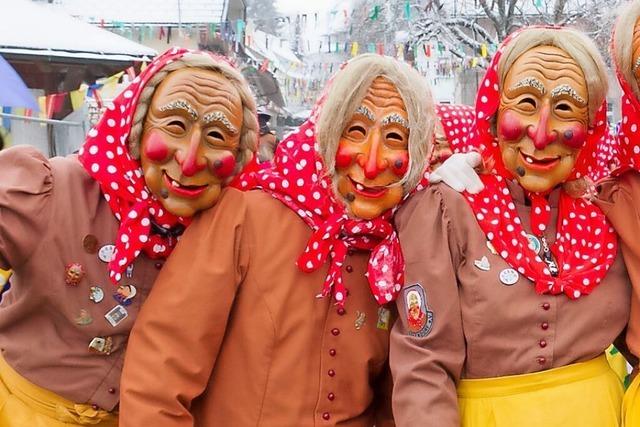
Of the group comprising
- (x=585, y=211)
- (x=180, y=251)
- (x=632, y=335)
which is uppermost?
(x=585, y=211)

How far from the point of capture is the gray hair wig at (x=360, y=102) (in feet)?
7.19

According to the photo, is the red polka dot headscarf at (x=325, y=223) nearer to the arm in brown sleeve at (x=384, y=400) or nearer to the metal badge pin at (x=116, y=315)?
the arm in brown sleeve at (x=384, y=400)

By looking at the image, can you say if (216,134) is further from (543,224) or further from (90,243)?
(543,224)

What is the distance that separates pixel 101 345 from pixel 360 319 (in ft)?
2.52

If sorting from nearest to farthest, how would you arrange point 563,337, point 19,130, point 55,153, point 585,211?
point 563,337
point 585,211
point 19,130
point 55,153

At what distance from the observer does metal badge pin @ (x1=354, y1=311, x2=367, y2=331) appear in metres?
2.24

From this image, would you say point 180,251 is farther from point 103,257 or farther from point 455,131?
point 455,131

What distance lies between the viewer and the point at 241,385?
217 cm

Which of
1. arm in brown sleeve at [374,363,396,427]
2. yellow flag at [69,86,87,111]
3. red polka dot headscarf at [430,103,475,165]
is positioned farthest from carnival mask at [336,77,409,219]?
yellow flag at [69,86,87,111]

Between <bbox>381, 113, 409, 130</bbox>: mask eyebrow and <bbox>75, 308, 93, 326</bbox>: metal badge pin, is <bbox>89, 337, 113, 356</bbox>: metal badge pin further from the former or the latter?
<bbox>381, 113, 409, 130</bbox>: mask eyebrow

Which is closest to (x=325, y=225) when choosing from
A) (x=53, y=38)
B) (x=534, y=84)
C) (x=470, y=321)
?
(x=470, y=321)

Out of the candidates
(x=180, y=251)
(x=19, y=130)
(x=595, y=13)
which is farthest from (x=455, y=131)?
(x=595, y=13)

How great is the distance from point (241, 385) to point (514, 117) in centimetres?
112

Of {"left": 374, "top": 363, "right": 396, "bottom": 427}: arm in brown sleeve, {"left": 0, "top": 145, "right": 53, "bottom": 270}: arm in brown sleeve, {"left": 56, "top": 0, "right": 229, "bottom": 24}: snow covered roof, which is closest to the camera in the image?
{"left": 0, "top": 145, "right": 53, "bottom": 270}: arm in brown sleeve
